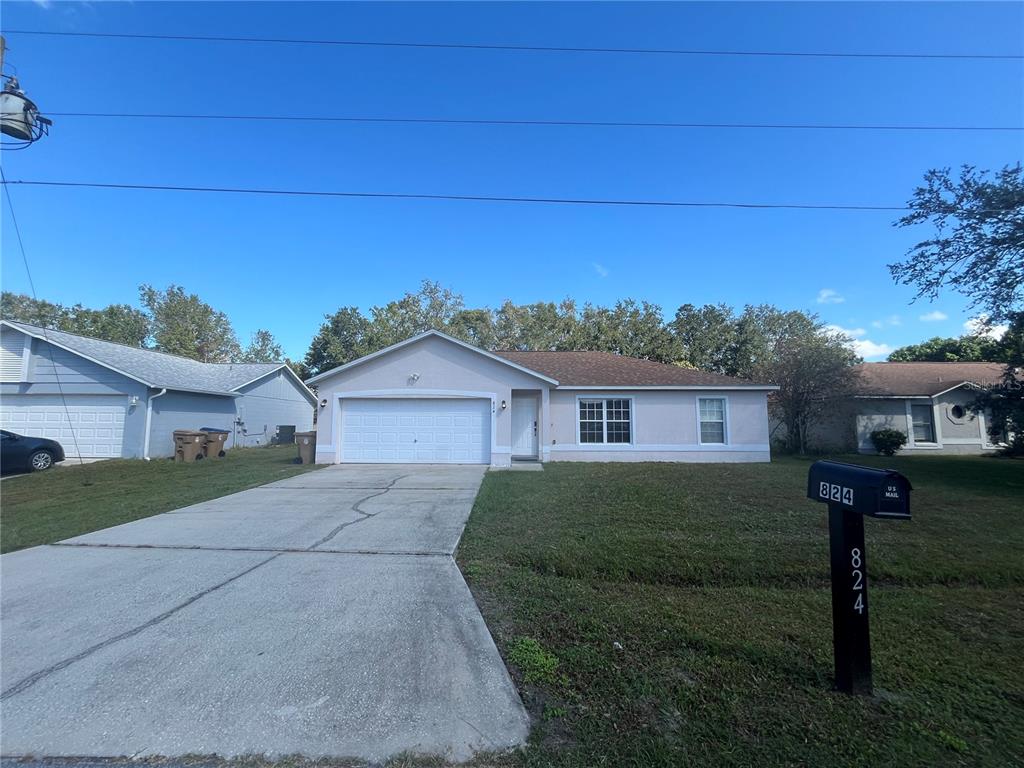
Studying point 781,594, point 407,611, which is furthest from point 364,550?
point 781,594

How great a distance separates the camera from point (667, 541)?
5.70 meters

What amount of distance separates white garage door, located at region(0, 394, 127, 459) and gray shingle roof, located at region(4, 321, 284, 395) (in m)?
1.29

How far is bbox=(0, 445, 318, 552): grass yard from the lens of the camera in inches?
274

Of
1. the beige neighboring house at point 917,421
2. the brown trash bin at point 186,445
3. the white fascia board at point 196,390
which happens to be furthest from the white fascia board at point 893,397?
the white fascia board at point 196,390

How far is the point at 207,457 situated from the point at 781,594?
745 inches

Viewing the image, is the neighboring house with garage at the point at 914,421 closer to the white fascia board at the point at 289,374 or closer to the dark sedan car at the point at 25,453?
the white fascia board at the point at 289,374

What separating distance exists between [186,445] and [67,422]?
4382mm

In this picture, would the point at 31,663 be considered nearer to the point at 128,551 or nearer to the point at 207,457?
the point at 128,551

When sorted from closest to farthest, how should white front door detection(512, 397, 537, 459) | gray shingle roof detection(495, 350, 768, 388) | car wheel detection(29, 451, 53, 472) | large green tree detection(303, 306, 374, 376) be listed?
car wheel detection(29, 451, 53, 472)
gray shingle roof detection(495, 350, 768, 388)
white front door detection(512, 397, 537, 459)
large green tree detection(303, 306, 374, 376)

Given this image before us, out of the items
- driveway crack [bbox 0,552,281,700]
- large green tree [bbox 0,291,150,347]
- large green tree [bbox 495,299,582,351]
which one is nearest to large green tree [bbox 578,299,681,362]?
large green tree [bbox 495,299,582,351]

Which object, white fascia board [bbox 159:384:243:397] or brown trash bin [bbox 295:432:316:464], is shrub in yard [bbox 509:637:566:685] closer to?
brown trash bin [bbox 295:432:316:464]

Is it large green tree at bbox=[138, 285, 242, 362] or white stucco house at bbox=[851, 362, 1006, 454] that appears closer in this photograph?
white stucco house at bbox=[851, 362, 1006, 454]

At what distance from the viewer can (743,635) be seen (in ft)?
11.3

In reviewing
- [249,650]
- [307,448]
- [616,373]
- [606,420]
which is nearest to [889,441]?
[616,373]
